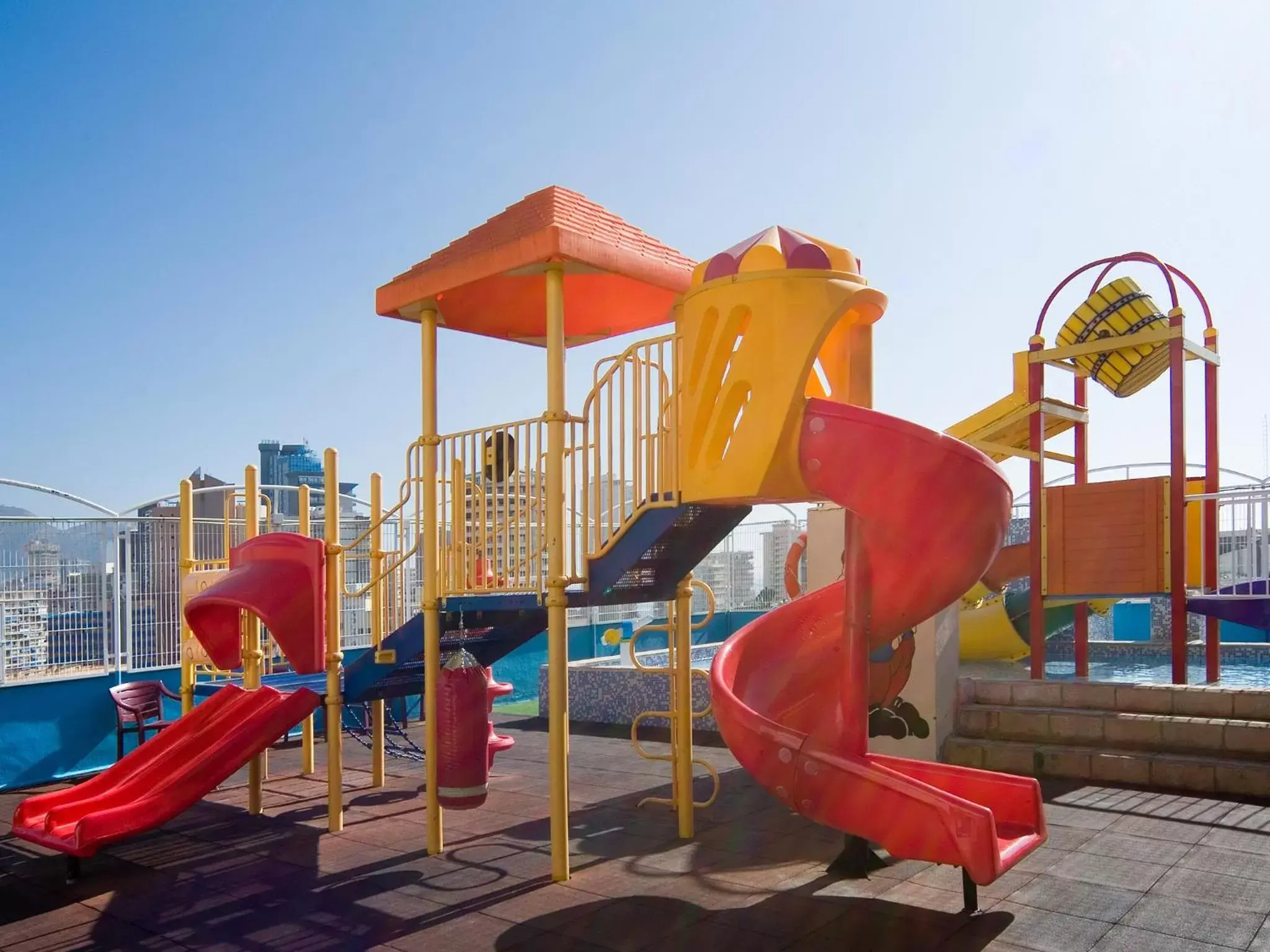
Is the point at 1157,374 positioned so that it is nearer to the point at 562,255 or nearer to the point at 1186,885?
the point at 1186,885

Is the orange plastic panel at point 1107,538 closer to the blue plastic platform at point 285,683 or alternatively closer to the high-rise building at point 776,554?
the blue plastic platform at point 285,683

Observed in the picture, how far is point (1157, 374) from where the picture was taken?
10.8m

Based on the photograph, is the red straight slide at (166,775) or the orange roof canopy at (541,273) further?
the red straight slide at (166,775)

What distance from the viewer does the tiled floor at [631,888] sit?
16.1ft

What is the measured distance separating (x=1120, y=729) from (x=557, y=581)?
507 centimetres

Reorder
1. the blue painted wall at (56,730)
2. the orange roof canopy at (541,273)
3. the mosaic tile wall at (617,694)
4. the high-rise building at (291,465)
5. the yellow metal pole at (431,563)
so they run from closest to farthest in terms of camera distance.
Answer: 1. the orange roof canopy at (541,273)
2. the yellow metal pole at (431,563)
3. the blue painted wall at (56,730)
4. the mosaic tile wall at (617,694)
5. the high-rise building at (291,465)

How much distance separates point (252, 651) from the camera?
8.23 metres

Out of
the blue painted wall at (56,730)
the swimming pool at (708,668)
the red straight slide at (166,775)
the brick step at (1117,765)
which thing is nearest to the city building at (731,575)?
the swimming pool at (708,668)

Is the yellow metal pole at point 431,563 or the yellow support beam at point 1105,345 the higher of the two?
the yellow support beam at point 1105,345

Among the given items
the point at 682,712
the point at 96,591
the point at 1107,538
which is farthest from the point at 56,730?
the point at 1107,538

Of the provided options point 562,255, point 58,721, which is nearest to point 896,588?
point 562,255

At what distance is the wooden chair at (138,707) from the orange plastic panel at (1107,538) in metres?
8.31

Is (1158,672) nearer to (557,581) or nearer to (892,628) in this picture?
(892,628)

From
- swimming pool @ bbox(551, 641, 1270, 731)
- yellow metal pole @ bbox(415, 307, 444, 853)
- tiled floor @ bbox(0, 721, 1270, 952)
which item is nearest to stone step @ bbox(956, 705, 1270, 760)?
tiled floor @ bbox(0, 721, 1270, 952)
